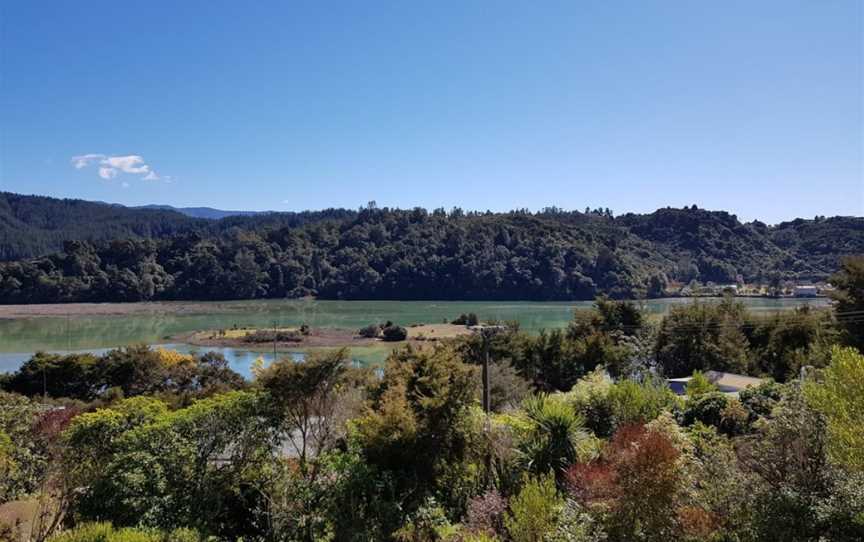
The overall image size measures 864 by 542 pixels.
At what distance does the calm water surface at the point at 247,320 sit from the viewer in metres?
46.8

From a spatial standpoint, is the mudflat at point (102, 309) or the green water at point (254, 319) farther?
the mudflat at point (102, 309)

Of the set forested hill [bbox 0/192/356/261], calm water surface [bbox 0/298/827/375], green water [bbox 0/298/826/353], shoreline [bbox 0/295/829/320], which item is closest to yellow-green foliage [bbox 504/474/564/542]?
calm water surface [bbox 0/298/827/375]

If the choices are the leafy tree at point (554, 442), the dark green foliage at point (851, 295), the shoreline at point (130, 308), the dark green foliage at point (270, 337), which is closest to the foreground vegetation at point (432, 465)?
the leafy tree at point (554, 442)

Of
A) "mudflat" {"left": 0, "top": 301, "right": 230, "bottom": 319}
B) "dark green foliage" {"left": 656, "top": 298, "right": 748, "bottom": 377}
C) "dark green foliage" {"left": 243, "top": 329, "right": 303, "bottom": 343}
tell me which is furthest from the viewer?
"mudflat" {"left": 0, "top": 301, "right": 230, "bottom": 319}

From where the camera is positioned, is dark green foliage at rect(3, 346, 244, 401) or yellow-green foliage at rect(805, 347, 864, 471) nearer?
yellow-green foliage at rect(805, 347, 864, 471)

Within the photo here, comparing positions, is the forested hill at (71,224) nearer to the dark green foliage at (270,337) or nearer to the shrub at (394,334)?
the dark green foliage at (270,337)

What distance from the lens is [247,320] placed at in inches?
2753

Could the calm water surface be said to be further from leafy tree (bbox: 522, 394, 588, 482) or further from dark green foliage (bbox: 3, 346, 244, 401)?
leafy tree (bbox: 522, 394, 588, 482)

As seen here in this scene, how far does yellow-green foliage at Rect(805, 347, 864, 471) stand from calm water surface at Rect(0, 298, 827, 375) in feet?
103

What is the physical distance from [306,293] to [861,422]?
338ft

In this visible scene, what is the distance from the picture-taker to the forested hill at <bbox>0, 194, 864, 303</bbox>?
96312 millimetres

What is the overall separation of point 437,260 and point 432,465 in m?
102

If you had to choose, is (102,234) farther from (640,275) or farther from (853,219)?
(853,219)

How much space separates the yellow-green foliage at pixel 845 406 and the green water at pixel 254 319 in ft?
123
